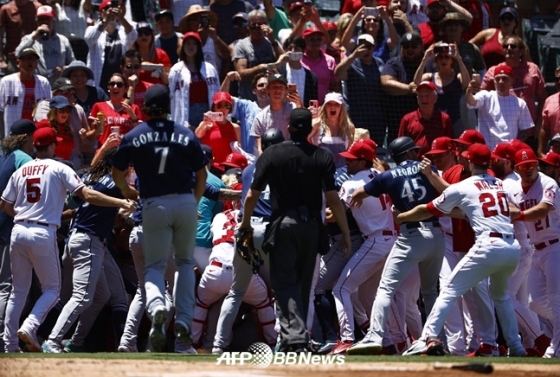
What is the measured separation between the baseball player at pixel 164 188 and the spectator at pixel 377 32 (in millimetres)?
5833

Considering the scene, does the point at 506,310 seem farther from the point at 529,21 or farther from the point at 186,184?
the point at 529,21

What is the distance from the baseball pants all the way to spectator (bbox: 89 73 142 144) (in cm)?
252

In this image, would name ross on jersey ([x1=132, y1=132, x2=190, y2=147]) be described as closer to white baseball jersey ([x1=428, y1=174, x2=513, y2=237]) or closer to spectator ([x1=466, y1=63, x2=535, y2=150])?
white baseball jersey ([x1=428, y1=174, x2=513, y2=237])

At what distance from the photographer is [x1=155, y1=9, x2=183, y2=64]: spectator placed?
15.1 meters

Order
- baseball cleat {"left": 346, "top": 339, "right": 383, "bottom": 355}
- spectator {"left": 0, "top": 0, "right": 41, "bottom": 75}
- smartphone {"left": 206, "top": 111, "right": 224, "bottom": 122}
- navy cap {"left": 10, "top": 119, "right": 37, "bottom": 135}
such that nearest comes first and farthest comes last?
baseball cleat {"left": 346, "top": 339, "right": 383, "bottom": 355}, navy cap {"left": 10, "top": 119, "right": 37, "bottom": 135}, smartphone {"left": 206, "top": 111, "right": 224, "bottom": 122}, spectator {"left": 0, "top": 0, "right": 41, "bottom": 75}

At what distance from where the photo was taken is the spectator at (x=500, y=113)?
1388 cm

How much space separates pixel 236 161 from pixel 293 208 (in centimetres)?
294

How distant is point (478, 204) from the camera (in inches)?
396

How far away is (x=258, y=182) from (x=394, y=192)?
1676 millimetres

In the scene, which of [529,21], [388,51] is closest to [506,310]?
[388,51]

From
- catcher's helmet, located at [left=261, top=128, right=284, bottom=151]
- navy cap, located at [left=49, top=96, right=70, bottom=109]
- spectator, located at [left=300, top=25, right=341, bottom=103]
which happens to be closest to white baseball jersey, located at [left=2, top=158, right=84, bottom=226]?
catcher's helmet, located at [left=261, top=128, right=284, bottom=151]

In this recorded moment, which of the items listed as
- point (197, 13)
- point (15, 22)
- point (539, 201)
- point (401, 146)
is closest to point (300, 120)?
point (401, 146)

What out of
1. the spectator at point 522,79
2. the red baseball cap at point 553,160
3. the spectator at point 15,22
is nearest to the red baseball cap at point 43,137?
the spectator at point 15,22

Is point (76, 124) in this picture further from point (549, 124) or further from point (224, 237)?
point (549, 124)
